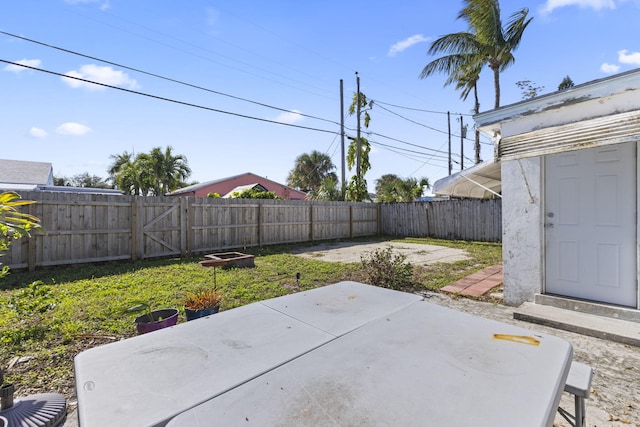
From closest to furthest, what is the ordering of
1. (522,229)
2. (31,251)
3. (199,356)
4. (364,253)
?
1. (199,356)
2. (522,229)
3. (31,251)
4. (364,253)

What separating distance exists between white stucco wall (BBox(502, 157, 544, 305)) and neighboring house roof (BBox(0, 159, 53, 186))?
1852cm

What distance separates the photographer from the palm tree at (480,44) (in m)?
11.5

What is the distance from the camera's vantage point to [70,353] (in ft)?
9.04

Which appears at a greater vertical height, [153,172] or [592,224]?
[153,172]

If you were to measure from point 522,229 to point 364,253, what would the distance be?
212 inches

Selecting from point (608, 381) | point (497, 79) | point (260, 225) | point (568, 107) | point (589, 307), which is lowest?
point (608, 381)

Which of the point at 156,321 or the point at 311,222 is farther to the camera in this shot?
the point at 311,222

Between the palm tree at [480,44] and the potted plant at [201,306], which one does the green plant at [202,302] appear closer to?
the potted plant at [201,306]

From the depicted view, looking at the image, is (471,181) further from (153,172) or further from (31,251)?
(153,172)

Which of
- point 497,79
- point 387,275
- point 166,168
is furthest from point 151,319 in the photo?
point 166,168

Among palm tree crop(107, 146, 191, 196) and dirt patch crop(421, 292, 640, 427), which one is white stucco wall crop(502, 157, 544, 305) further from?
palm tree crop(107, 146, 191, 196)

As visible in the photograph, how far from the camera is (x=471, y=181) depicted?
187 inches

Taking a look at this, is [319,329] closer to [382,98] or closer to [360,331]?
[360,331]

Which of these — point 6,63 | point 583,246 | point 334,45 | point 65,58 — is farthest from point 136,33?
point 583,246
